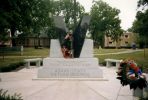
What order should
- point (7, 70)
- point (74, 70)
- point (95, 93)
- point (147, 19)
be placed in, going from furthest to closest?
point (147, 19), point (7, 70), point (74, 70), point (95, 93)

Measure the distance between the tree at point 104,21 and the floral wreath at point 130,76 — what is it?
231ft

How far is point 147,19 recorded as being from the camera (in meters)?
34.2

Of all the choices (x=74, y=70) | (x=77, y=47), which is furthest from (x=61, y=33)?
(x=74, y=70)

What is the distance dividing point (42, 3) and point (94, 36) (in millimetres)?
31768

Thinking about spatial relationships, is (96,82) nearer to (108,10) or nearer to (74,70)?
(74,70)

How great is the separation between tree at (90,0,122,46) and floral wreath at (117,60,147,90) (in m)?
70.3

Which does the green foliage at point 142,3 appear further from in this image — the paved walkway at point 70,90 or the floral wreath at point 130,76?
the floral wreath at point 130,76

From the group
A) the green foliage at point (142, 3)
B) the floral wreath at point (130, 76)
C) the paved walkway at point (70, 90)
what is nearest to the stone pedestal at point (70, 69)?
the paved walkway at point (70, 90)

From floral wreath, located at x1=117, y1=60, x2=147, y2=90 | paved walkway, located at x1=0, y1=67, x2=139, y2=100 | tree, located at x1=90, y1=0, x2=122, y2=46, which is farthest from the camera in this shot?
tree, located at x1=90, y1=0, x2=122, y2=46

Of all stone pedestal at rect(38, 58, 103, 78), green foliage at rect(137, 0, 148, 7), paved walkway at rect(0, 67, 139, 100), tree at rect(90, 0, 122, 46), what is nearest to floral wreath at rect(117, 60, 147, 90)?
paved walkway at rect(0, 67, 139, 100)

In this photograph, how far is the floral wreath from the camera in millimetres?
9695

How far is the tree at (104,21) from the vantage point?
3174 inches

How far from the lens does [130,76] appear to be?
991 cm

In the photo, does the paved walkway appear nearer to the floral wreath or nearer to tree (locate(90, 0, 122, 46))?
the floral wreath
